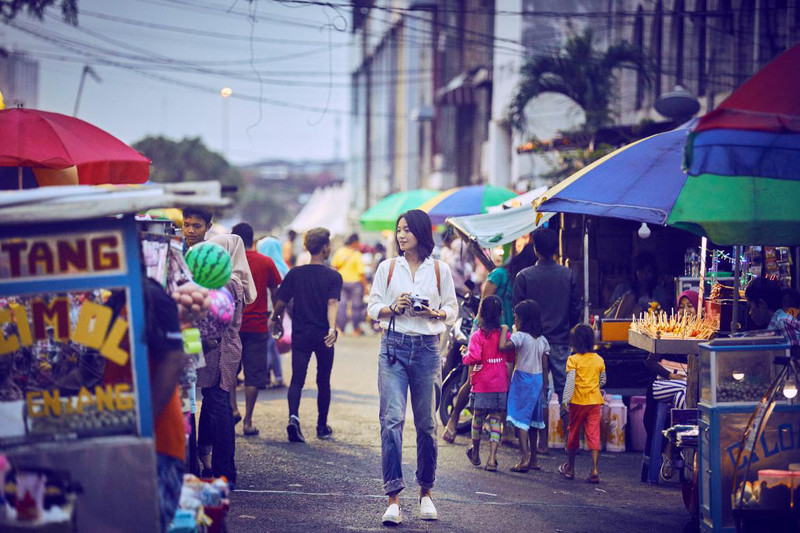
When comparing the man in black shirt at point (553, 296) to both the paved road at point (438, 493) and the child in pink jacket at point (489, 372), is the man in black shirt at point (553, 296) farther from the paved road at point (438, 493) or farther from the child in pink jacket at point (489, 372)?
the paved road at point (438, 493)

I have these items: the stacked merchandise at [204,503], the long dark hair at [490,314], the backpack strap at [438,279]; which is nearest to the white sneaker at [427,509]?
the backpack strap at [438,279]

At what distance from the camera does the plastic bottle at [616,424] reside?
9.16 meters

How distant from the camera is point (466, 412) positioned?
1080 cm

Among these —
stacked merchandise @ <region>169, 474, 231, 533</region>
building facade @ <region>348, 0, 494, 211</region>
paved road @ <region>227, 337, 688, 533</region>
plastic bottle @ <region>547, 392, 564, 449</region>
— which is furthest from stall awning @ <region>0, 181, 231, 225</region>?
building facade @ <region>348, 0, 494, 211</region>

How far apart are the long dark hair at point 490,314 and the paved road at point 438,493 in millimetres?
1268

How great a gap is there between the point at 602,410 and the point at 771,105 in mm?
4702

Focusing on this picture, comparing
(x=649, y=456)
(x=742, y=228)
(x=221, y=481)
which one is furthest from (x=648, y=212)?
(x=221, y=481)

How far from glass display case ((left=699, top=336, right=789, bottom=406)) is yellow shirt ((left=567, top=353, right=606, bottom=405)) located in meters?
2.33

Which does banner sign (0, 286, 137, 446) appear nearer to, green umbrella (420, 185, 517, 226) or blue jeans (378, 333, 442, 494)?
blue jeans (378, 333, 442, 494)

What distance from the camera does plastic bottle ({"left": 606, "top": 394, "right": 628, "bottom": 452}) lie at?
9164 mm

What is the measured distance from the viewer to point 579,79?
58.2ft

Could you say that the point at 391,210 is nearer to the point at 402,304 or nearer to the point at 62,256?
the point at 402,304

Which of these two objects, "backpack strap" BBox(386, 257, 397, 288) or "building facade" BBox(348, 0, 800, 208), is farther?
"building facade" BBox(348, 0, 800, 208)

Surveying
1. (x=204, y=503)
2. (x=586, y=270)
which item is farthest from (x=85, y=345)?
(x=586, y=270)
